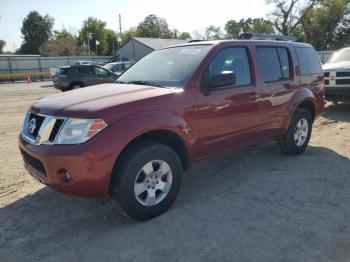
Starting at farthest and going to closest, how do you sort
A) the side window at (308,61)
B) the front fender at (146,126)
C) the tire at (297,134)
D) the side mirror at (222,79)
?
the side window at (308,61)
the tire at (297,134)
the side mirror at (222,79)
the front fender at (146,126)

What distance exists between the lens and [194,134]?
3.88 metres

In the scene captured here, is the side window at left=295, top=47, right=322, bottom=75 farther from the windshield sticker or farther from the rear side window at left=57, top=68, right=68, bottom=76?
the rear side window at left=57, top=68, right=68, bottom=76

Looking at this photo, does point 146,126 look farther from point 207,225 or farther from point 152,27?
point 152,27

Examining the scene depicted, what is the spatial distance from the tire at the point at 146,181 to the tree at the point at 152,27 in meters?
83.6

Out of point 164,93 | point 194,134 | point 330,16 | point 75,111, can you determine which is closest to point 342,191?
point 194,134

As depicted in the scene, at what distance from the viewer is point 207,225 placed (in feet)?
11.5

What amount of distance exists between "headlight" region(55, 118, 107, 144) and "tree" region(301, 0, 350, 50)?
56.1 meters

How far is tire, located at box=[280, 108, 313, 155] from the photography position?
18.2 ft

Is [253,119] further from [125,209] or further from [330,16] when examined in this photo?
[330,16]

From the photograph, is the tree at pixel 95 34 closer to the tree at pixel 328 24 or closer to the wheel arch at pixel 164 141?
the tree at pixel 328 24

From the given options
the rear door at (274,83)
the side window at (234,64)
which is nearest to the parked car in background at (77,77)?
the rear door at (274,83)

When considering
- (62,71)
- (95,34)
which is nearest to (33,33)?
(95,34)

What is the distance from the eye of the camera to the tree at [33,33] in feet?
231

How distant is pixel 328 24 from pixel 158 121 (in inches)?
2211
